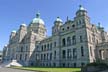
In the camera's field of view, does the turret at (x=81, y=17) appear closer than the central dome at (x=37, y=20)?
Yes

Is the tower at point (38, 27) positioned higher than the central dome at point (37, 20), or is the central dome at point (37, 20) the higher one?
the central dome at point (37, 20)

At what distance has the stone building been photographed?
43.2 metres

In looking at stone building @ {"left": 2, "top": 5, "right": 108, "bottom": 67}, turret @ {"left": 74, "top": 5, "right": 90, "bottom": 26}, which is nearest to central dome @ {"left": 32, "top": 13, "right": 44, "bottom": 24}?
stone building @ {"left": 2, "top": 5, "right": 108, "bottom": 67}

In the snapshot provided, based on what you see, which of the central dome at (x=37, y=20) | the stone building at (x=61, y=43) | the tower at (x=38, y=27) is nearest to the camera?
the stone building at (x=61, y=43)

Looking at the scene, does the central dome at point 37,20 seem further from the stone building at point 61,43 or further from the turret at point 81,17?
the turret at point 81,17

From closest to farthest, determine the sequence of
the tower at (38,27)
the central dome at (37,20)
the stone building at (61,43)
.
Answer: the stone building at (61,43) < the tower at (38,27) < the central dome at (37,20)

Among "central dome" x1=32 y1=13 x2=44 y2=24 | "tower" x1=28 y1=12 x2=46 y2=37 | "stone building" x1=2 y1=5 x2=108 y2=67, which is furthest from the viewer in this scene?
"central dome" x1=32 y1=13 x2=44 y2=24

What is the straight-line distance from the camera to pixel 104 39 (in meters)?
53.9

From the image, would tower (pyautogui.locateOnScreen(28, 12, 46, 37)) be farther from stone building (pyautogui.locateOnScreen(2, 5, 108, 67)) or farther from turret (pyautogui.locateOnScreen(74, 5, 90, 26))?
turret (pyautogui.locateOnScreen(74, 5, 90, 26))

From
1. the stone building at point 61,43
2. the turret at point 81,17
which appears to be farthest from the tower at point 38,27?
the turret at point 81,17

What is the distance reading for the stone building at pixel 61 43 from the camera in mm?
43188

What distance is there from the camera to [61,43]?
52.4m

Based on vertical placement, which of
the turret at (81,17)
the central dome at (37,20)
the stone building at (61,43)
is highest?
the central dome at (37,20)

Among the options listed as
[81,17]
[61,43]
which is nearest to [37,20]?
[61,43]
